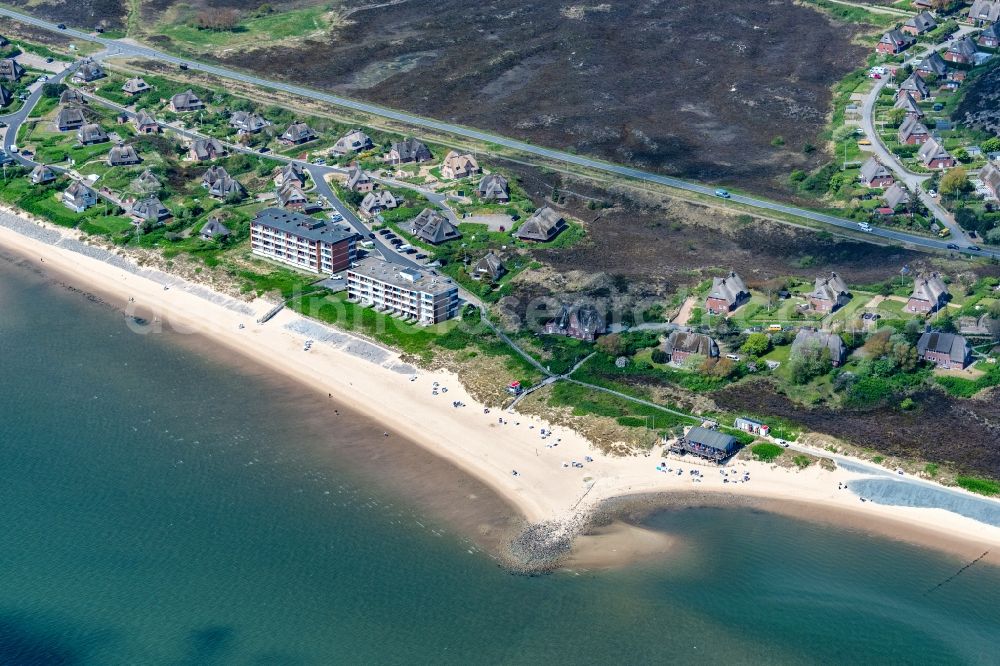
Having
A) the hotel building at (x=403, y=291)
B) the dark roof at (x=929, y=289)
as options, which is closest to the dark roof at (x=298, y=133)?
the hotel building at (x=403, y=291)

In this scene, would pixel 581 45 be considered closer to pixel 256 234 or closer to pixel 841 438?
pixel 256 234

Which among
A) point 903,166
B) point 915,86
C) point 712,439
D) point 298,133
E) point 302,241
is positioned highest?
point 915,86

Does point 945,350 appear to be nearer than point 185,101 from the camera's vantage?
Yes

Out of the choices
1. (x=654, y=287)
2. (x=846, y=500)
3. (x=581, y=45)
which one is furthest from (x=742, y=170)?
(x=846, y=500)

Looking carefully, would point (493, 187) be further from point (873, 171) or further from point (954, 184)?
point (954, 184)

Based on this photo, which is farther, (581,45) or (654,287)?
(581,45)

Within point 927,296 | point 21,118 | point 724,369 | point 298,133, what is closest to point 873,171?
point 927,296

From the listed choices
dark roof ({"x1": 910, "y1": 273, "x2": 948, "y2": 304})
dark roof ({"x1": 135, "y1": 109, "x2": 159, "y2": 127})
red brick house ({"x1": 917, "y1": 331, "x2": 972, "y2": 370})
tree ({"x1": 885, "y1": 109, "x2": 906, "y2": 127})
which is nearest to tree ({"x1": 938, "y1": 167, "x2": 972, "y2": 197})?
tree ({"x1": 885, "y1": 109, "x2": 906, "y2": 127})

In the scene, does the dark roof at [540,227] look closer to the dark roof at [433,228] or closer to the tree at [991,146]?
the dark roof at [433,228]

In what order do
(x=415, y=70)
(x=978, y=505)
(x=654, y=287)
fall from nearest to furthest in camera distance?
(x=978, y=505) < (x=654, y=287) < (x=415, y=70)
